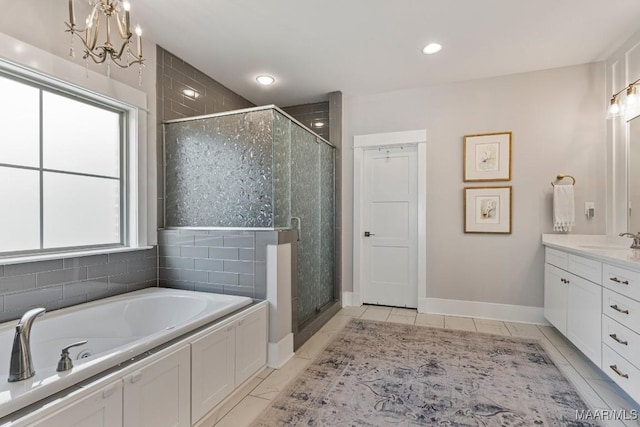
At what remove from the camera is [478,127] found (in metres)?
3.37

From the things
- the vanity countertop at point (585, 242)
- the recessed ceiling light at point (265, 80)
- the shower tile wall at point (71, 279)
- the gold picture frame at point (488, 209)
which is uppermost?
the recessed ceiling light at point (265, 80)

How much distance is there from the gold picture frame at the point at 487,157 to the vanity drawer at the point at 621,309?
1542mm

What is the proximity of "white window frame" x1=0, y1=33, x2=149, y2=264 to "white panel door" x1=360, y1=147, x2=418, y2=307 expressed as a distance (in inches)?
96.7

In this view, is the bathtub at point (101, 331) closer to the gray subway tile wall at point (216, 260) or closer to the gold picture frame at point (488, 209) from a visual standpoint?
the gray subway tile wall at point (216, 260)

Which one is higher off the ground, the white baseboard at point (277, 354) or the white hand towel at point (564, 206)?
the white hand towel at point (564, 206)

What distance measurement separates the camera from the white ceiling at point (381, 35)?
2180 mm

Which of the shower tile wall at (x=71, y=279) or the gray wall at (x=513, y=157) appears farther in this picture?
the gray wall at (x=513, y=157)

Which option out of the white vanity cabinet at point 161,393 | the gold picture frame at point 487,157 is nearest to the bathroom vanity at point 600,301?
the gold picture frame at point 487,157

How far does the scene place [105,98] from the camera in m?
2.25

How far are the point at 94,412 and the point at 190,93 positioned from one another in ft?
8.84

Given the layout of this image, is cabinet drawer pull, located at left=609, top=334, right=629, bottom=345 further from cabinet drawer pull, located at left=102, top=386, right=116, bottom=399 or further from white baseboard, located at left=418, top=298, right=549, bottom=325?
cabinet drawer pull, located at left=102, top=386, right=116, bottom=399

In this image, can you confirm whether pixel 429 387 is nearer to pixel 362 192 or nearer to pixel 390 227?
pixel 390 227

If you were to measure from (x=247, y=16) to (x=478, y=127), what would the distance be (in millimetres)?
2579

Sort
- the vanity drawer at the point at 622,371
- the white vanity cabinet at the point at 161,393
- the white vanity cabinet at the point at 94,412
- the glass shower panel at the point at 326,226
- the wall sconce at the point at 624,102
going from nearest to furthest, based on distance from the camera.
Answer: the white vanity cabinet at the point at 94,412, the white vanity cabinet at the point at 161,393, the vanity drawer at the point at 622,371, the wall sconce at the point at 624,102, the glass shower panel at the point at 326,226
